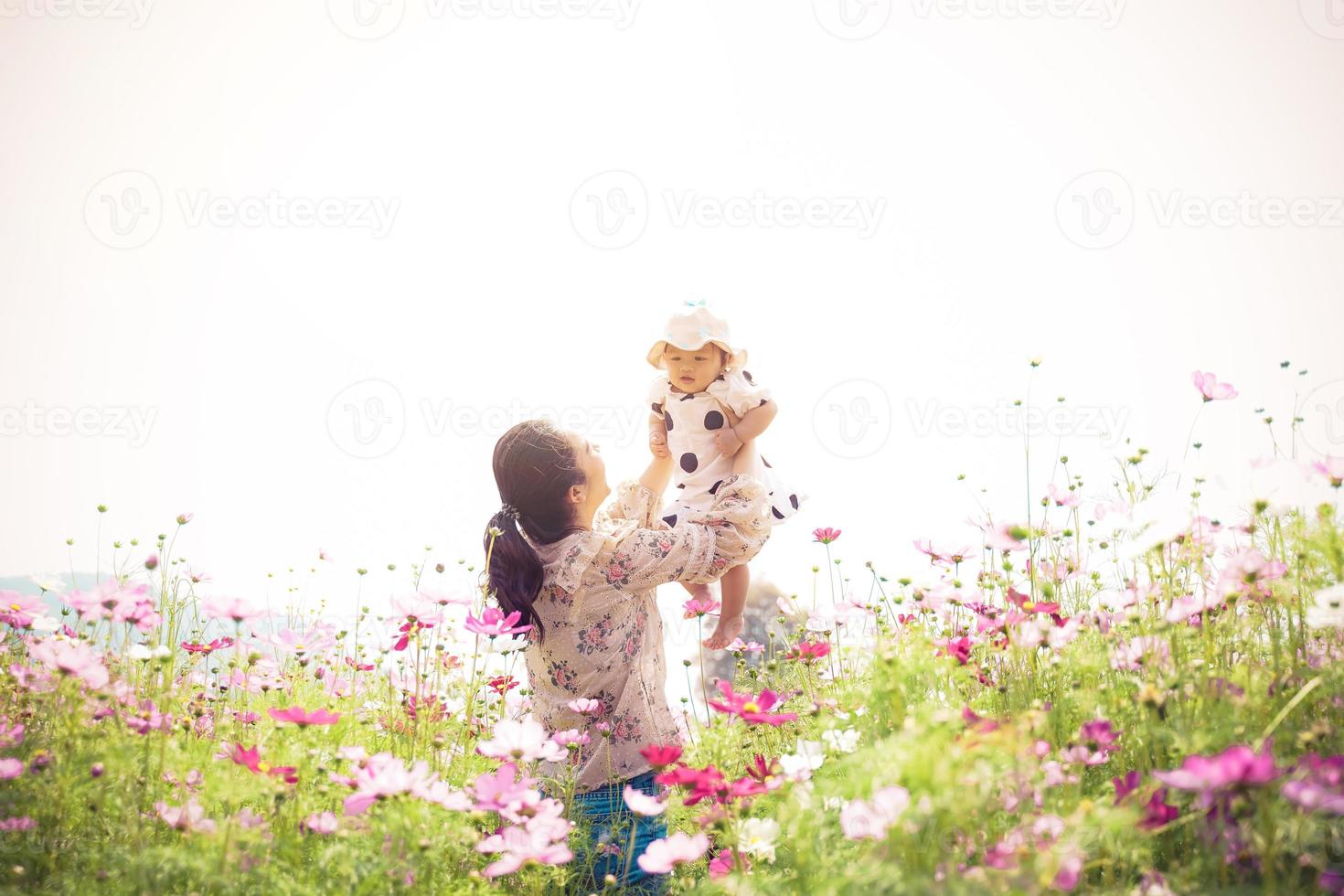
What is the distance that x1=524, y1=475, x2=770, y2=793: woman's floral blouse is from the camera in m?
2.35

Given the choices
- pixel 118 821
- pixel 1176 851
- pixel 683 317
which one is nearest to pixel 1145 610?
pixel 1176 851

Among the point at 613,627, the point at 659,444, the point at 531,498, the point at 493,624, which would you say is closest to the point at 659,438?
the point at 659,444

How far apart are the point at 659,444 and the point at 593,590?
4.15 ft

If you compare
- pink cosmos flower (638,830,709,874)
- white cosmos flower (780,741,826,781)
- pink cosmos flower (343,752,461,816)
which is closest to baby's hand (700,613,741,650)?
→ white cosmos flower (780,741,826,781)

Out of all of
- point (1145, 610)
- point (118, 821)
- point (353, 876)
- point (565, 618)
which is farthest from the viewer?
point (565, 618)

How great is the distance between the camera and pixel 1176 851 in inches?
59.8

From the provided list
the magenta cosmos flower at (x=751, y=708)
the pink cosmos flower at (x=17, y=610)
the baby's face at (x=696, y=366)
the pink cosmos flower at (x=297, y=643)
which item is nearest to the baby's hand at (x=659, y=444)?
the baby's face at (x=696, y=366)

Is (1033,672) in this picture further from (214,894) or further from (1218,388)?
(214,894)

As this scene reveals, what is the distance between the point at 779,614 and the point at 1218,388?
1.70 m

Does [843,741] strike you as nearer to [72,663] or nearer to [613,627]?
[613,627]

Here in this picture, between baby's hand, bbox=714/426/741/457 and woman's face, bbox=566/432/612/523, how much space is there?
795mm

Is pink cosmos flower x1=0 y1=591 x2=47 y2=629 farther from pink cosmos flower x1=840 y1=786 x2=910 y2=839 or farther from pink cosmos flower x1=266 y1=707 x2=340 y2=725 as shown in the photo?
pink cosmos flower x1=840 y1=786 x2=910 y2=839

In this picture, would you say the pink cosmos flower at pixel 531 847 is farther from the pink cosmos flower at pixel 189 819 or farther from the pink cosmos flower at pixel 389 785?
the pink cosmos flower at pixel 189 819

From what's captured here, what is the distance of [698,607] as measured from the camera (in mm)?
2912
